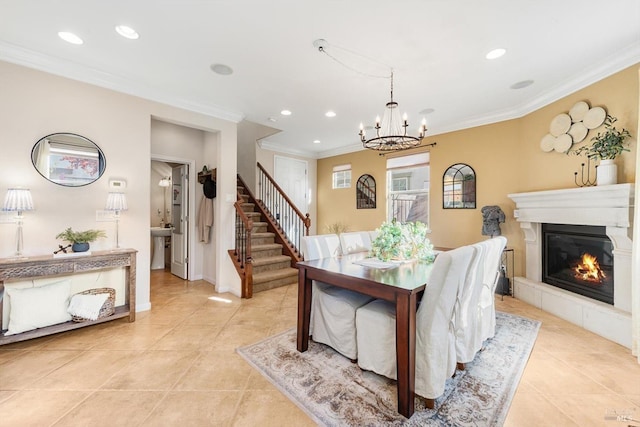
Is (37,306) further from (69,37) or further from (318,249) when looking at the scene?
(318,249)

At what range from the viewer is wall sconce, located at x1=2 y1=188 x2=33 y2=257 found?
7.97 feet

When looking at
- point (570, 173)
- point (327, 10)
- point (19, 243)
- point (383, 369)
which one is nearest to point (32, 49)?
point (19, 243)

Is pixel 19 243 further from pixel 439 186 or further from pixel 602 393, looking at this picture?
pixel 439 186

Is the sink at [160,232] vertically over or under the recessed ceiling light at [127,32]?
under

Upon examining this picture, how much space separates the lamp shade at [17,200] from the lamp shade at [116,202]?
0.60 meters

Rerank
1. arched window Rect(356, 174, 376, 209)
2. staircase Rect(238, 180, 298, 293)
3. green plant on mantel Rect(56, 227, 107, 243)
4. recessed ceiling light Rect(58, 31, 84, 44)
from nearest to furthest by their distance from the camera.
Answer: recessed ceiling light Rect(58, 31, 84, 44), green plant on mantel Rect(56, 227, 107, 243), staircase Rect(238, 180, 298, 293), arched window Rect(356, 174, 376, 209)

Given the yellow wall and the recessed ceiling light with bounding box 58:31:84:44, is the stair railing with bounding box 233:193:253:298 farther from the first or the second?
the yellow wall

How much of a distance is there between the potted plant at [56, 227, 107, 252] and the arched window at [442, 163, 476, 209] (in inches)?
203

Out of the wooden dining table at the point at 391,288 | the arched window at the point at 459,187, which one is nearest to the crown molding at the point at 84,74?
the wooden dining table at the point at 391,288

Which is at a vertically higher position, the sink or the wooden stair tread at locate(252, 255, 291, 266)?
the sink

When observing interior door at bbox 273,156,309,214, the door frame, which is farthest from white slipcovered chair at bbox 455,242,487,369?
interior door at bbox 273,156,309,214

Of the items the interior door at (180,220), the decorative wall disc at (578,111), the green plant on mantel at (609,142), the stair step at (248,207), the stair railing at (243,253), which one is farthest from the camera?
the stair step at (248,207)

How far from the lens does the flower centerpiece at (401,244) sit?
2566 mm

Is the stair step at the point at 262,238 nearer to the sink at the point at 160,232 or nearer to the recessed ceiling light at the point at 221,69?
the sink at the point at 160,232
